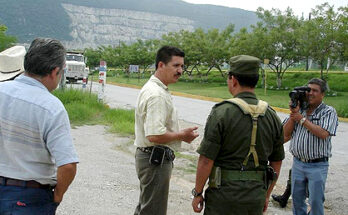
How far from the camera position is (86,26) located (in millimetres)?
168875

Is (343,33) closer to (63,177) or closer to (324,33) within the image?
(324,33)

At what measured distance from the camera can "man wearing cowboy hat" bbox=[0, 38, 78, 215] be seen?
7.60ft

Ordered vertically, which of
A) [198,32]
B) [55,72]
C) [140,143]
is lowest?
[140,143]

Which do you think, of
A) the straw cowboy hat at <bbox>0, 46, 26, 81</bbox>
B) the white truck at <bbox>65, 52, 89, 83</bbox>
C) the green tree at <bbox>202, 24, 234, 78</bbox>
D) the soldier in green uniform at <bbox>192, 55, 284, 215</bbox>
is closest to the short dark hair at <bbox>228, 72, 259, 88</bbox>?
the soldier in green uniform at <bbox>192, 55, 284, 215</bbox>

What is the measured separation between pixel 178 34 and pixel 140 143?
43.1m

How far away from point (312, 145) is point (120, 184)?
2.90 m

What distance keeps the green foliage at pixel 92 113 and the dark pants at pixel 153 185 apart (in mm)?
6355

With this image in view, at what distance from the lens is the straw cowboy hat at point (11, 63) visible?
3.81 metres

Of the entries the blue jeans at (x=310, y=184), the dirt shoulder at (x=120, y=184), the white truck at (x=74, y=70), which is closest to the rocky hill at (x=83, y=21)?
the white truck at (x=74, y=70)

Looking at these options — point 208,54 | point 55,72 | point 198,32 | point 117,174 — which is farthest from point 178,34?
point 55,72

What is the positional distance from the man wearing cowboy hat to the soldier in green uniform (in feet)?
3.15

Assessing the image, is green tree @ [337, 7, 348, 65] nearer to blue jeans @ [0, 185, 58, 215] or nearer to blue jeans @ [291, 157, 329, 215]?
blue jeans @ [291, 157, 329, 215]

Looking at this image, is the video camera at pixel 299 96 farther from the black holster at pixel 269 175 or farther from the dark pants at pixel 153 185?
the dark pants at pixel 153 185

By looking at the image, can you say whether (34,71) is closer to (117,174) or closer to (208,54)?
(117,174)
